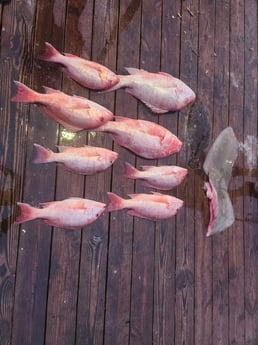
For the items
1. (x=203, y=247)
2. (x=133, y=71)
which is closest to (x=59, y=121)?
(x=133, y=71)

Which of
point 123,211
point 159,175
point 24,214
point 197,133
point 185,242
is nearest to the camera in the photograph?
point 24,214

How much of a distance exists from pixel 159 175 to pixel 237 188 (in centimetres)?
84

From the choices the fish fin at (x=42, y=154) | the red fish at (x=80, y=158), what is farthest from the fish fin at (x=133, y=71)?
the fish fin at (x=42, y=154)

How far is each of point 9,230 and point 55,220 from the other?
25 cm

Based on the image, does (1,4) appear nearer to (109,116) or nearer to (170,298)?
(109,116)

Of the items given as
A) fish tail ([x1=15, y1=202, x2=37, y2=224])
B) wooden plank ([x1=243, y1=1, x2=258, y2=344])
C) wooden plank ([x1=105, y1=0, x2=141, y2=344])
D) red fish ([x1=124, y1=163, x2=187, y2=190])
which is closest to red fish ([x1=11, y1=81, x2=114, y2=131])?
wooden plank ([x1=105, y1=0, x2=141, y2=344])

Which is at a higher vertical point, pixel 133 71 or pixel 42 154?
pixel 133 71

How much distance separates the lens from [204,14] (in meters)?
3.15

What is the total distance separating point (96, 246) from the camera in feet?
7.68

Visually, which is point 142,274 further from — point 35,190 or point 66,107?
point 66,107

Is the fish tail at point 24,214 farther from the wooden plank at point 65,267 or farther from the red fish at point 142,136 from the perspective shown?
the red fish at point 142,136

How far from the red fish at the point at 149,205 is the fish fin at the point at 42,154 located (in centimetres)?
44

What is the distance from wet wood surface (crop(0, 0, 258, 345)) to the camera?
2146 millimetres

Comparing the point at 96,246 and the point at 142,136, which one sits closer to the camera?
the point at 96,246
